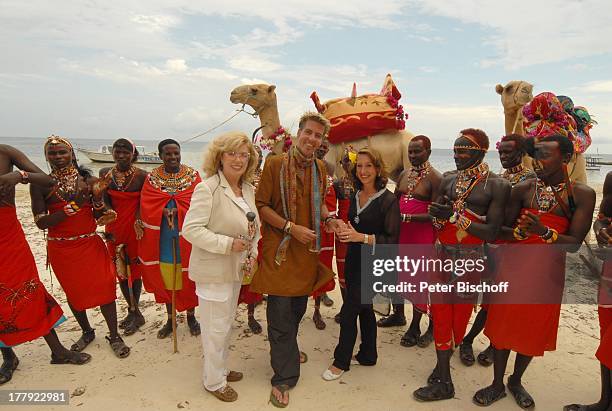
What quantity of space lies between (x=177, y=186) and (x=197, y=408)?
2308mm

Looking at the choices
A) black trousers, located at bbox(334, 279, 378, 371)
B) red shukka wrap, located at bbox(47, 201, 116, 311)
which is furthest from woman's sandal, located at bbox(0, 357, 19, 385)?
black trousers, located at bbox(334, 279, 378, 371)

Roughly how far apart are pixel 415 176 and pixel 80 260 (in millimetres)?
3661

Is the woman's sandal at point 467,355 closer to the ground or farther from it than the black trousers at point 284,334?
closer to the ground

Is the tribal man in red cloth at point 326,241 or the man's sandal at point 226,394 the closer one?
the man's sandal at point 226,394

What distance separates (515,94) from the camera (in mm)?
6836

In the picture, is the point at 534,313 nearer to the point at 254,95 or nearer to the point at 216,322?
the point at 216,322

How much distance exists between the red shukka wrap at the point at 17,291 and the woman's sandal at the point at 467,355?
4279 millimetres

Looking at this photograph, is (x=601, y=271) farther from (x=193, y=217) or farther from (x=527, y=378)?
(x=193, y=217)

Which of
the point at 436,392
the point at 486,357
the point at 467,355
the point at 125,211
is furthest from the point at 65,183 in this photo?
the point at 486,357

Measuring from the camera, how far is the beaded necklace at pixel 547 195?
292 cm

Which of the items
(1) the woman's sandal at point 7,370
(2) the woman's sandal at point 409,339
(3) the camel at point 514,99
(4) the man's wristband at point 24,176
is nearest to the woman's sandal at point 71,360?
(1) the woman's sandal at point 7,370

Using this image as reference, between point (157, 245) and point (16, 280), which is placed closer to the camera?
point (16, 280)

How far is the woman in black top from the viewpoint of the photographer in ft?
10.8

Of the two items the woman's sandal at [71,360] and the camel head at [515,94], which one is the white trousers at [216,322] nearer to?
the woman's sandal at [71,360]
